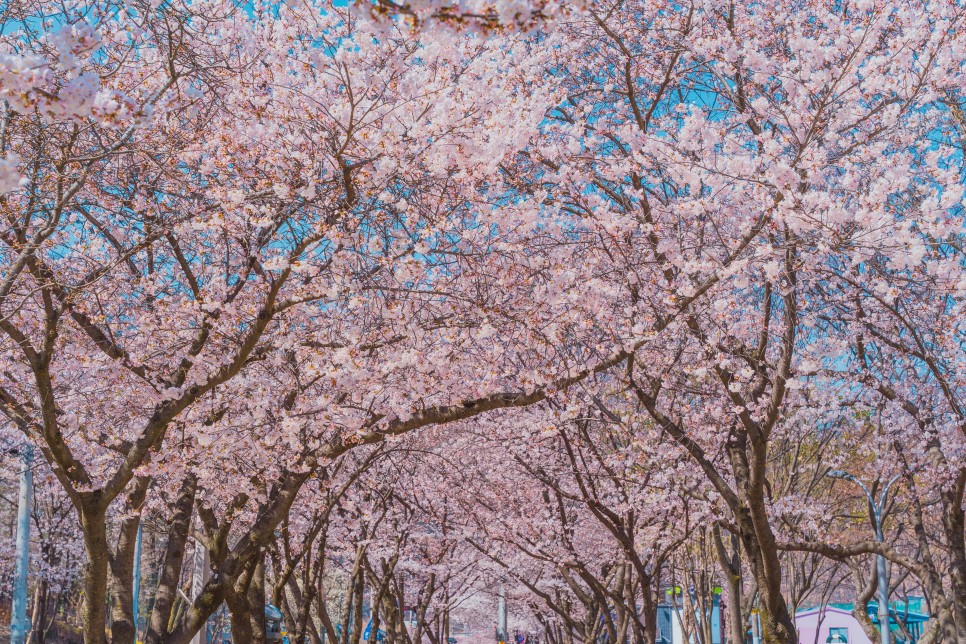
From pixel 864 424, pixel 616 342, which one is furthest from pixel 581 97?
pixel 864 424

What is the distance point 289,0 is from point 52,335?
2.91m

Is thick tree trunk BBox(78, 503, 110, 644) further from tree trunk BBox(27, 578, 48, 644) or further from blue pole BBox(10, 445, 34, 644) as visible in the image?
tree trunk BBox(27, 578, 48, 644)

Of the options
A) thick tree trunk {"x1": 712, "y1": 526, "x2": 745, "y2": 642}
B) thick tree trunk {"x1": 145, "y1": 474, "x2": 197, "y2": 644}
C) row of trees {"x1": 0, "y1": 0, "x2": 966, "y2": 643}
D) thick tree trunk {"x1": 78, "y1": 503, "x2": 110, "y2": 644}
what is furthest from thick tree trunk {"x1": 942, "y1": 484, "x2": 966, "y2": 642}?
thick tree trunk {"x1": 78, "y1": 503, "x2": 110, "y2": 644}

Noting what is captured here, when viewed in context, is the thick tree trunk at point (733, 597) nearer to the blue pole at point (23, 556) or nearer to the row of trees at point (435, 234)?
the row of trees at point (435, 234)

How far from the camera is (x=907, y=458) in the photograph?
544 inches

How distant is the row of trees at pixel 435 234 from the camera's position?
6.62m

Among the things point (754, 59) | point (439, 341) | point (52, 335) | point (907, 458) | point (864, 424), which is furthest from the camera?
point (864, 424)

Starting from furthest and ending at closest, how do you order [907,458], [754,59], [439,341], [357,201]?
[907,458] → [439,341] → [754,59] → [357,201]

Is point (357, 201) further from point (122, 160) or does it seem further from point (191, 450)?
point (191, 450)

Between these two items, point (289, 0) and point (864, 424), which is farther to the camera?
point (864, 424)

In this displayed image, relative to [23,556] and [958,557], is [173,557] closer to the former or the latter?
[23,556]

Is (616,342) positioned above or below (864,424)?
below

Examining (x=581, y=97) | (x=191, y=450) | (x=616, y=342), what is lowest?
(x=191, y=450)

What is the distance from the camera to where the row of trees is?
21.7 feet
